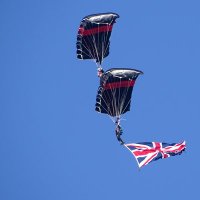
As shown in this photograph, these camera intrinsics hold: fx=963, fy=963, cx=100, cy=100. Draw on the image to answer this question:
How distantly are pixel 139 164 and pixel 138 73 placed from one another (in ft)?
27.2

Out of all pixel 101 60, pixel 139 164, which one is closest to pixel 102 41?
pixel 101 60

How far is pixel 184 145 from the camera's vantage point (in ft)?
286

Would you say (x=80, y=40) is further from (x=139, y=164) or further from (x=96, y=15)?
(x=139, y=164)

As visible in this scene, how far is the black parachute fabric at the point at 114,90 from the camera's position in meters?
84.7

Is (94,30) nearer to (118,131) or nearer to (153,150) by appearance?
(118,131)

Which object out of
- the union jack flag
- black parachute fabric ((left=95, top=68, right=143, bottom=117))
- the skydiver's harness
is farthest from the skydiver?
the union jack flag

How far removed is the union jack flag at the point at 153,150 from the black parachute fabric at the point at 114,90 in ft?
11.5

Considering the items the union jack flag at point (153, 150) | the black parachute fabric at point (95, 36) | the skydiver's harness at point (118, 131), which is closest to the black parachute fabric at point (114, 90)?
the skydiver's harness at point (118, 131)

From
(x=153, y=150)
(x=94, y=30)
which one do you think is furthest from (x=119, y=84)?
(x=153, y=150)

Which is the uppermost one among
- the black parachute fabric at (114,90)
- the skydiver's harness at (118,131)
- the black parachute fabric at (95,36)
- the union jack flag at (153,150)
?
the black parachute fabric at (95,36)

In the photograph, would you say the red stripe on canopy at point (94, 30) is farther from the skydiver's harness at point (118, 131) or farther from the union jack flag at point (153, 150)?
the union jack flag at point (153, 150)

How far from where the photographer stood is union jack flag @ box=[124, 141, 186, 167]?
280 feet

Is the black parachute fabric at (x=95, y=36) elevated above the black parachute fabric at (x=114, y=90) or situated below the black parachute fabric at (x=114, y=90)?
above

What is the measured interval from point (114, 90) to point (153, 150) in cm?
648
